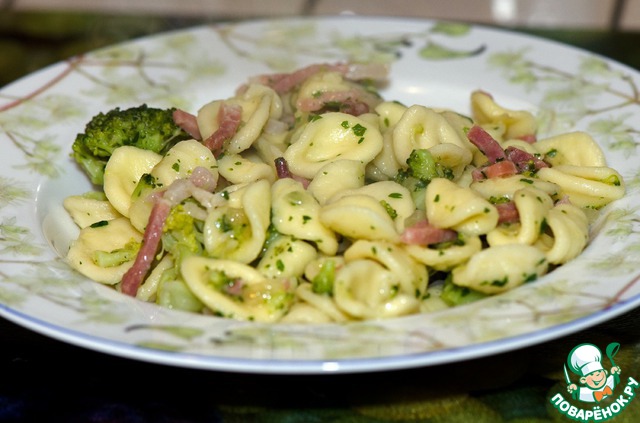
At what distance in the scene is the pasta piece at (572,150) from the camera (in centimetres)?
323

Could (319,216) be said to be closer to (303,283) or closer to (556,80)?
(303,283)

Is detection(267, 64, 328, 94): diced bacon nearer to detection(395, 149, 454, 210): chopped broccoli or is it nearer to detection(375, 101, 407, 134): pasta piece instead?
detection(375, 101, 407, 134): pasta piece

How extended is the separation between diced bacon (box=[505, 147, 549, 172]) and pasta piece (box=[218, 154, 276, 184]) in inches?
35.4

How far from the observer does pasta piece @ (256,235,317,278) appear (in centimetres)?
265

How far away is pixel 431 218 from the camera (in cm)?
269

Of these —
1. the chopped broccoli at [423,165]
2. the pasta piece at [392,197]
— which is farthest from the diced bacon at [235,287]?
the chopped broccoli at [423,165]

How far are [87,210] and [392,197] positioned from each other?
123 cm

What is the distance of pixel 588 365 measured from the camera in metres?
2.49

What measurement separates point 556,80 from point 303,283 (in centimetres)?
184

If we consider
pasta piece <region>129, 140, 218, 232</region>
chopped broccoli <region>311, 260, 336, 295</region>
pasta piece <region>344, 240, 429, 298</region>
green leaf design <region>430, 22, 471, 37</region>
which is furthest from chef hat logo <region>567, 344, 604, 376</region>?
green leaf design <region>430, 22, 471, 37</region>

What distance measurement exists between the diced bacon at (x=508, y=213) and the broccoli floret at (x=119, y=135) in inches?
53.6

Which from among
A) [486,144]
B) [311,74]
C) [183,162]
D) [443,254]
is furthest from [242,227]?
[311,74]

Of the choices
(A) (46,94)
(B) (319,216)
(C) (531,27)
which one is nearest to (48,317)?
(B) (319,216)

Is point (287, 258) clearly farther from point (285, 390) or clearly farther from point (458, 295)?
point (458, 295)
